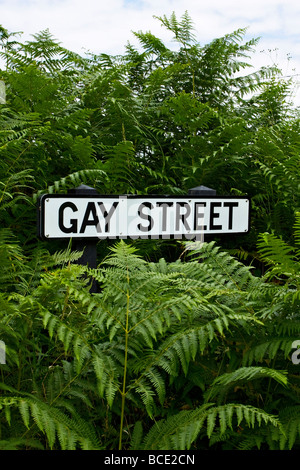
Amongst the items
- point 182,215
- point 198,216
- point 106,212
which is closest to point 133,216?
point 106,212

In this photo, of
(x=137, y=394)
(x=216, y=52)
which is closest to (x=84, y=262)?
(x=137, y=394)

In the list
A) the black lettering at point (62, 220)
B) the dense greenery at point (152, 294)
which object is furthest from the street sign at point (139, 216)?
the dense greenery at point (152, 294)

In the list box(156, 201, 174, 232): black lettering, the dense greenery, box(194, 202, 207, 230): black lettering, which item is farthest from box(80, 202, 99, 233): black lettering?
box(194, 202, 207, 230): black lettering

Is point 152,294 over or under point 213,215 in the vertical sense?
under

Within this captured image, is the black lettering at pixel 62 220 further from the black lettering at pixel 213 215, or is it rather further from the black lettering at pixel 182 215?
the black lettering at pixel 213 215

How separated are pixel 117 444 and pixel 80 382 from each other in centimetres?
23

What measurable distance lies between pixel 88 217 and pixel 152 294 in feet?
2.24

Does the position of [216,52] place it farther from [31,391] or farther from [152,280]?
[31,391]

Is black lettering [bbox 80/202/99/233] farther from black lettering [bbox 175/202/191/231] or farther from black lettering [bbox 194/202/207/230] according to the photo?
black lettering [bbox 194/202/207/230]

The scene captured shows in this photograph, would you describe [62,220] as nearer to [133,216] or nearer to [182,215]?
[133,216]

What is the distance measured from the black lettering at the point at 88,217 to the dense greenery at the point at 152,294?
151mm

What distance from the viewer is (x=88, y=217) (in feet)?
7.14

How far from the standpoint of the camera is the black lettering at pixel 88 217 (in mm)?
2160
